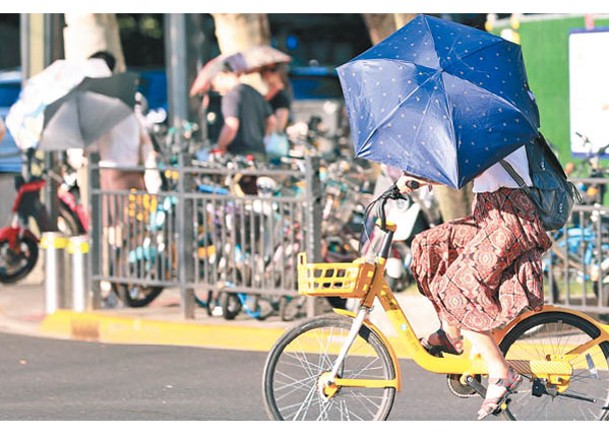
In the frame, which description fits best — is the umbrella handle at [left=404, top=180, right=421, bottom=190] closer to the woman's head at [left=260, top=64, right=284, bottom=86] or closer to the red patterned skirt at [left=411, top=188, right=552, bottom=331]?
the red patterned skirt at [left=411, top=188, right=552, bottom=331]

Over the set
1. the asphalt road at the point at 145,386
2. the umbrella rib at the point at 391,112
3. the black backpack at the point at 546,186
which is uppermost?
the umbrella rib at the point at 391,112

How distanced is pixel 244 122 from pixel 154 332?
373 centimetres

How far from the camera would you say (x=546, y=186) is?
21.1ft

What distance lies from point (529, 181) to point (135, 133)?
21.2ft

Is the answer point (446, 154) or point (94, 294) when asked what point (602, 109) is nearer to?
point (94, 294)

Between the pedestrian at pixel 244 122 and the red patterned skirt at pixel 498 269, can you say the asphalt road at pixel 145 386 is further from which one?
the pedestrian at pixel 244 122

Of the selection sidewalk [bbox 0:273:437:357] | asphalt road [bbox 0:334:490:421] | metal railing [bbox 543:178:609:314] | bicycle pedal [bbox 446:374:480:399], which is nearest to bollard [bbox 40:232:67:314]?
sidewalk [bbox 0:273:437:357]

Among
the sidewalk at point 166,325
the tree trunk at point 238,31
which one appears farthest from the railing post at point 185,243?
the tree trunk at point 238,31

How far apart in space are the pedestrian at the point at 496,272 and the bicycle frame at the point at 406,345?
112 mm

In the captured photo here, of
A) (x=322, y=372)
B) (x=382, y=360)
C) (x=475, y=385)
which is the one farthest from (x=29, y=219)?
(x=475, y=385)

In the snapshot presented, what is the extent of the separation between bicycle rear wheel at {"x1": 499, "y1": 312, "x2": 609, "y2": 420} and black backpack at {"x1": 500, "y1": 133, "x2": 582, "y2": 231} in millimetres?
455

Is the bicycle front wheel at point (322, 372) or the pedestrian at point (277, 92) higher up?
the pedestrian at point (277, 92)

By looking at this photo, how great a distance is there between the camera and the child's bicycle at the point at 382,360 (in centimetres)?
645

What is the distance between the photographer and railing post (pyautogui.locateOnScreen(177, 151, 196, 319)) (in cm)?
1079
